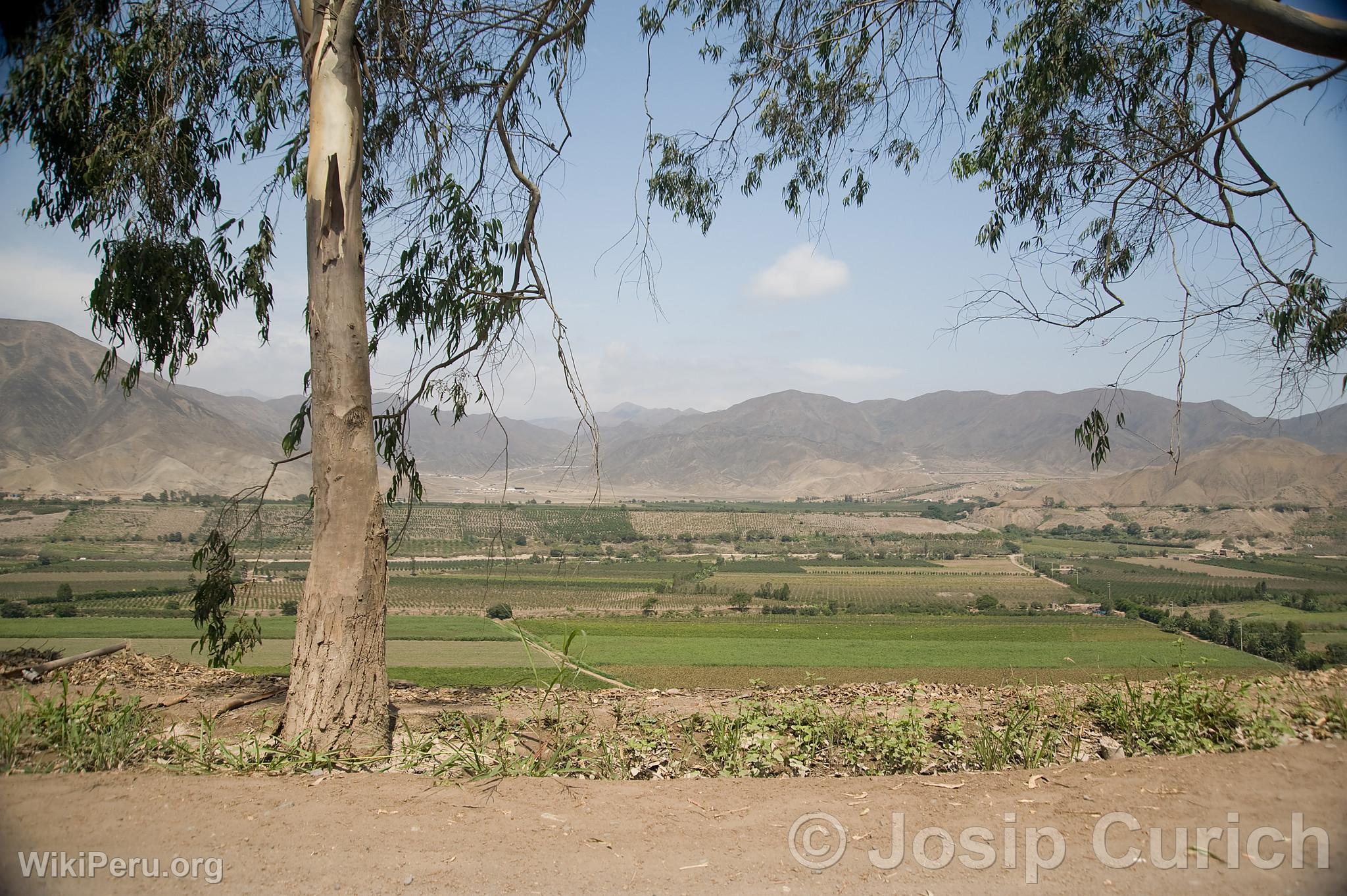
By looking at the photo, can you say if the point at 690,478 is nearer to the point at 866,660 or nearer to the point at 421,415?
the point at 866,660

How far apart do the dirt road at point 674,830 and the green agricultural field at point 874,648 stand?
14.7 meters

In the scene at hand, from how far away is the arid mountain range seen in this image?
18.4 m

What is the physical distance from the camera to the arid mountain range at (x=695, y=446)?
18.4 meters

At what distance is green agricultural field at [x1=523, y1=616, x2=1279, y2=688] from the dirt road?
1465 centimetres

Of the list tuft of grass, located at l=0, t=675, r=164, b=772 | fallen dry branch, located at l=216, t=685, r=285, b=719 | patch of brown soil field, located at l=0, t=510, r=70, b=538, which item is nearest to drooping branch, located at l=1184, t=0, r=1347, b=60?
tuft of grass, located at l=0, t=675, r=164, b=772

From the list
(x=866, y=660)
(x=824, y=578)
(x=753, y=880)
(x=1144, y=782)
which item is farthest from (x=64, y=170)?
(x=824, y=578)

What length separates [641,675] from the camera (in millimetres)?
22547

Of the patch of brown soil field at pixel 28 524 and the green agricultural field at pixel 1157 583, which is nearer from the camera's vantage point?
the patch of brown soil field at pixel 28 524

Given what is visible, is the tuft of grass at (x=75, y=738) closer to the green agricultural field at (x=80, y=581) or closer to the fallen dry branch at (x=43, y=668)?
the fallen dry branch at (x=43, y=668)

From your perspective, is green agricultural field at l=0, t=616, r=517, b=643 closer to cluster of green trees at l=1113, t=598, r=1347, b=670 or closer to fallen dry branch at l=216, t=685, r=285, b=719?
fallen dry branch at l=216, t=685, r=285, b=719

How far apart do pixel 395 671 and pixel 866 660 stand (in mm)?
15755

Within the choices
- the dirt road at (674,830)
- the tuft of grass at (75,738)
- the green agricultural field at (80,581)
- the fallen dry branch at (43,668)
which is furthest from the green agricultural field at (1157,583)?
the green agricultural field at (80,581)

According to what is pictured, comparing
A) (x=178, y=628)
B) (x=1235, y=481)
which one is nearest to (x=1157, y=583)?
(x=1235, y=481)

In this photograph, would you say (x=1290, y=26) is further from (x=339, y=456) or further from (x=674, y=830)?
(x=339, y=456)
